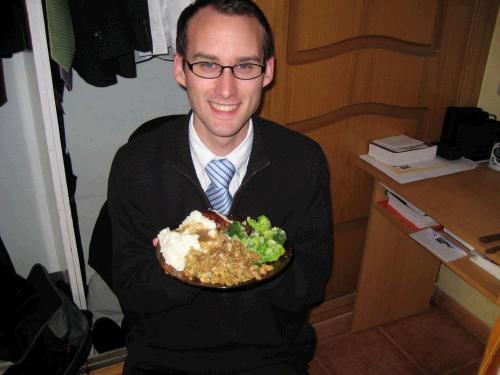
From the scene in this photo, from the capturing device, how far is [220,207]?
1432 mm

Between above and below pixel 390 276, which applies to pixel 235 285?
above

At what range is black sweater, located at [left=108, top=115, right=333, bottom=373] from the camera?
53.4 inches

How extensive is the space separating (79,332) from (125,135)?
0.96 metres

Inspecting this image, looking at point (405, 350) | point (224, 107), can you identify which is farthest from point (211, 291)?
point (405, 350)

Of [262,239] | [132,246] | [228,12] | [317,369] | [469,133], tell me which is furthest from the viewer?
[317,369]

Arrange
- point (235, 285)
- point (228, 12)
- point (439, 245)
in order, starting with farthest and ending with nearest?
point (439, 245) → point (228, 12) → point (235, 285)

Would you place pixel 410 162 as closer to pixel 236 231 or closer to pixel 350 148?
pixel 350 148

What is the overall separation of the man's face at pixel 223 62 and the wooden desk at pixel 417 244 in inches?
33.5

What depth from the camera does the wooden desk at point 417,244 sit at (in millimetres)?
1615

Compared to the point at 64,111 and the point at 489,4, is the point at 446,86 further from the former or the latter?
the point at 64,111

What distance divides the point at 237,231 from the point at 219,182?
0.29 meters

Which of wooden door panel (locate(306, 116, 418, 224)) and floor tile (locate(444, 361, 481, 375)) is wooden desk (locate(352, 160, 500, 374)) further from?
floor tile (locate(444, 361, 481, 375))

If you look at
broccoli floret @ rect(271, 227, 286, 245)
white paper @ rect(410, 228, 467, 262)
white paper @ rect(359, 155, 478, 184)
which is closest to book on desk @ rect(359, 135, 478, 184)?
white paper @ rect(359, 155, 478, 184)

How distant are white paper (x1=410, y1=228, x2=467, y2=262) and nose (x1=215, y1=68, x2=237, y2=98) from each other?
1.06 meters
